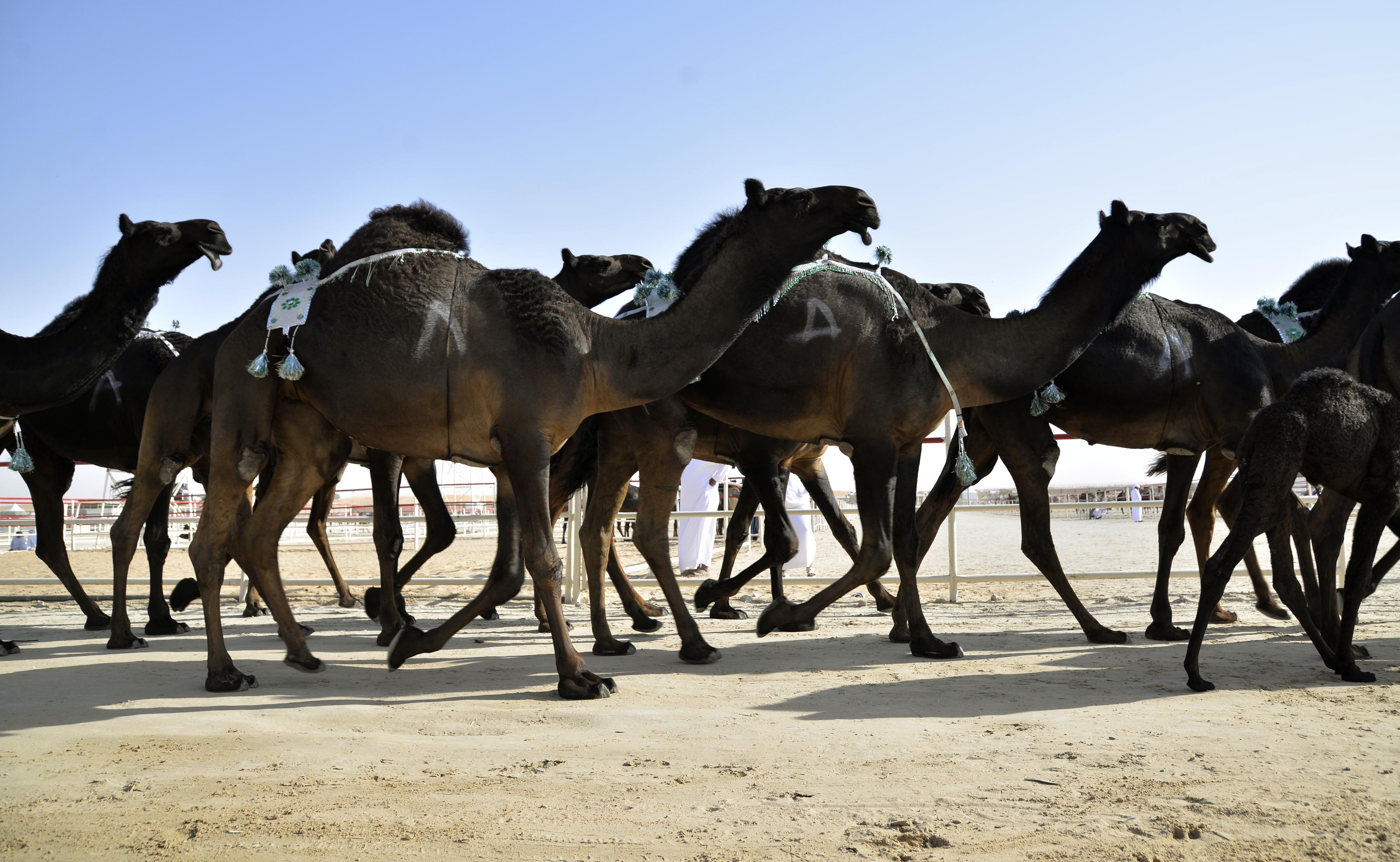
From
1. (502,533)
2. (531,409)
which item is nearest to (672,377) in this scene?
(531,409)

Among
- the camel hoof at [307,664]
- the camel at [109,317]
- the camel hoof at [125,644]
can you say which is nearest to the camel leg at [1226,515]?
the camel hoof at [307,664]

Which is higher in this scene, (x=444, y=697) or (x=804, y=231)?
(x=804, y=231)

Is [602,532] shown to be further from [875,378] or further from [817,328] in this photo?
[875,378]

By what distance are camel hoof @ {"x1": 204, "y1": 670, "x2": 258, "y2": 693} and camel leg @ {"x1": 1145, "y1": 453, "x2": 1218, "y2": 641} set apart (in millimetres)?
5538

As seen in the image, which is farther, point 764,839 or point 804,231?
point 804,231

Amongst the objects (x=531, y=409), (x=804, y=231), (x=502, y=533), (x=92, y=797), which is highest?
(x=804, y=231)

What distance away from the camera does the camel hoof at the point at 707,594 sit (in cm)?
792

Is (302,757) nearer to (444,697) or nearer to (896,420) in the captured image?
(444,697)

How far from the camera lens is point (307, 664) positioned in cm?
584

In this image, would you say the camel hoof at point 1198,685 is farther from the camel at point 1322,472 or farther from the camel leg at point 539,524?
the camel leg at point 539,524

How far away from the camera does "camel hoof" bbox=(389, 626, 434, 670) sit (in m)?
5.59

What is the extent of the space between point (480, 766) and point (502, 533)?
214 centimetres

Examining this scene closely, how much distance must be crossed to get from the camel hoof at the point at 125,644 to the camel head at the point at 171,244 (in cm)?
239

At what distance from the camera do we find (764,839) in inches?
113
